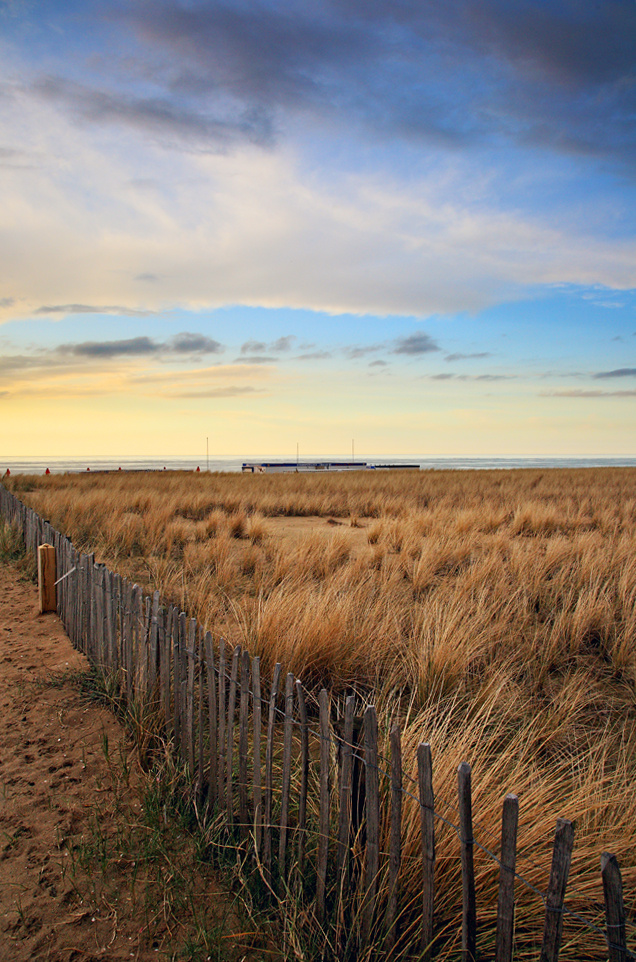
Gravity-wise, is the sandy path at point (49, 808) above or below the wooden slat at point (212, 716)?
below

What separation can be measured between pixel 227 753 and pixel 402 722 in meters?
1.24

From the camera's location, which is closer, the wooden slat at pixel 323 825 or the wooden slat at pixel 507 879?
the wooden slat at pixel 507 879

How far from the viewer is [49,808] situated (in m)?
3.08

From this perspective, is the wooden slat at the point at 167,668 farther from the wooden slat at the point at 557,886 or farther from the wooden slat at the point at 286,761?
the wooden slat at the point at 557,886

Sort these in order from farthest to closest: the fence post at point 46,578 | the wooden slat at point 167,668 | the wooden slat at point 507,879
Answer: the fence post at point 46,578 < the wooden slat at point 167,668 < the wooden slat at point 507,879

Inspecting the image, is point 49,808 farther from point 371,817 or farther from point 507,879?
point 507,879

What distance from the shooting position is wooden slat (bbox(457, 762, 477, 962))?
170 cm

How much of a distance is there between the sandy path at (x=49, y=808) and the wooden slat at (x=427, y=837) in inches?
43.3

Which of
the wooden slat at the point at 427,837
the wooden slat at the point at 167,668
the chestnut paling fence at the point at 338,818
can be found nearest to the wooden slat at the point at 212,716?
the chestnut paling fence at the point at 338,818

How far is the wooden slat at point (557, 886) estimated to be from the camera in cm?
147

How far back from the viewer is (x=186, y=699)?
3.31 m

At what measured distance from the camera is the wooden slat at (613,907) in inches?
54.7

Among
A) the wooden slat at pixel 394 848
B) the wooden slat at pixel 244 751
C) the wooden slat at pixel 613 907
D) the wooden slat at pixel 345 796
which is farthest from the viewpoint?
the wooden slat at pixel 244 751

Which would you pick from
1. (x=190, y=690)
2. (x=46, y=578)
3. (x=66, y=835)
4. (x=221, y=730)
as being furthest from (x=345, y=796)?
(x=46, y=578)
